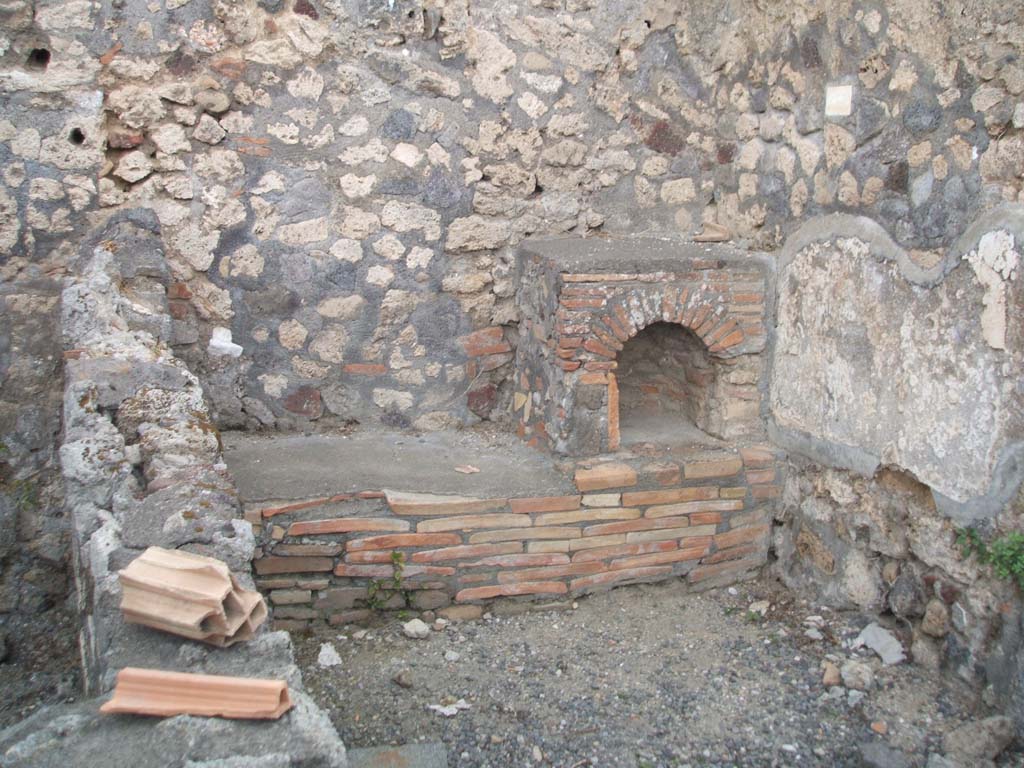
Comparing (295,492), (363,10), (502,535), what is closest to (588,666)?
(502,535)

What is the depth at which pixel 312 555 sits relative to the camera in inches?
146

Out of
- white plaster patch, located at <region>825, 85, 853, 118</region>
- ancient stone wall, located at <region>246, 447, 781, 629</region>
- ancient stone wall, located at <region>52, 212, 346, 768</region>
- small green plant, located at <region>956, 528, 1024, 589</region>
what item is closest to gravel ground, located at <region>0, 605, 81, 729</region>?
ancient stone wall, located at <region>246, 447, 781, 629</region>

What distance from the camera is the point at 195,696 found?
5.78 feet

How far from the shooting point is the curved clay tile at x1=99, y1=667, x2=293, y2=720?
174 cm

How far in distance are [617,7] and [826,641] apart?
10.1ft

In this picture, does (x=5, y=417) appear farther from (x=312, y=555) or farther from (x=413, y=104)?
(x=413, y=104)

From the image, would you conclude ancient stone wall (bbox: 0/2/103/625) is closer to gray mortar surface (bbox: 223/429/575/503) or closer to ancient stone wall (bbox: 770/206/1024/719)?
gray mortar surface (bbox: 223/429/575/503)

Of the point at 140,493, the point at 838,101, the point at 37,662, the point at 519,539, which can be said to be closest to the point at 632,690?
the point at 519,539

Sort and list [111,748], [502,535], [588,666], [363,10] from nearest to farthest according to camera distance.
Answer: [111,748] < [588,666] < [502,535] < [363,10]

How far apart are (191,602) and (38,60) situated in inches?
113

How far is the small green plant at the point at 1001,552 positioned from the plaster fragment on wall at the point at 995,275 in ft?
2.11

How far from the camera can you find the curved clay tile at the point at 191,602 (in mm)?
1925

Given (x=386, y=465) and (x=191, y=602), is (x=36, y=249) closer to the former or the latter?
(x=386, y=465)

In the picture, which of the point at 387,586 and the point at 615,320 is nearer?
the point at 387,586
